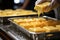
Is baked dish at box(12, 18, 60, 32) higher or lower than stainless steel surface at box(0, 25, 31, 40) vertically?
higher

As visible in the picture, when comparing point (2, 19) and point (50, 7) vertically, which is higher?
point (50, 7)

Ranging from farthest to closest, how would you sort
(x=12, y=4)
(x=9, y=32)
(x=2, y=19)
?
(x=12, y=4) → (x=2, y=19) → (x=9, y=32)

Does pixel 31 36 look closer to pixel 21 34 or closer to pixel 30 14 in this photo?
pixel 21 34

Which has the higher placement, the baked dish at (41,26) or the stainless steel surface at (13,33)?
the baked dish at (41,26)

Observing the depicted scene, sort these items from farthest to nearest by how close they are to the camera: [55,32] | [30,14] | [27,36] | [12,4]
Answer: [12,4] < [30,14] < [27,36] < [55,32]

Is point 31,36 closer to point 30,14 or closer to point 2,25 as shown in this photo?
point 2,25

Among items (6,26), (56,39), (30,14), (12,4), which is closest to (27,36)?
(56,39)

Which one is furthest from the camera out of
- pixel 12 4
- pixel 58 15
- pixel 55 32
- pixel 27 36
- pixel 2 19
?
pixel 12 4

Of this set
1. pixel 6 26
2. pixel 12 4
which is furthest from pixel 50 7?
pixel 12 4

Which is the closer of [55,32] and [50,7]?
[55,32]
